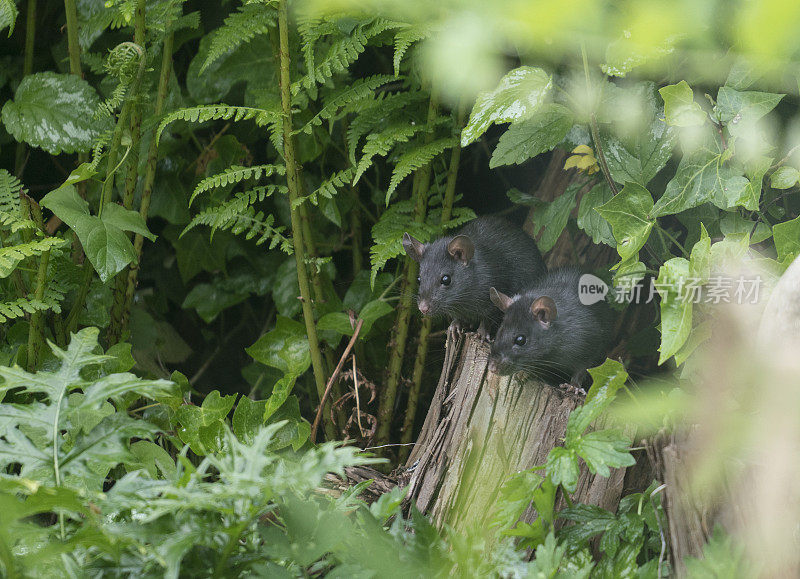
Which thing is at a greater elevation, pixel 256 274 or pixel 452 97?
pixel 452 97

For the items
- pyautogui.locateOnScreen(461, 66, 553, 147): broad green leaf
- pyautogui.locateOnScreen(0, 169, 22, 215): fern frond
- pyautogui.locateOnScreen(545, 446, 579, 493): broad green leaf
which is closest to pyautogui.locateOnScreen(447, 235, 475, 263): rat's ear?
pyautogui.locateOnScreen(461, 66, 553, 147): broad green leaf

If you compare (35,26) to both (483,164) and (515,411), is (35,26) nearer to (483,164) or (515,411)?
(483,164)

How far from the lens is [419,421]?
333cm

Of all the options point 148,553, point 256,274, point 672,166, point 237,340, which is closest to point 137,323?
point 256,274

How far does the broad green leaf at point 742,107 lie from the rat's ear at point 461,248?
3.41ft

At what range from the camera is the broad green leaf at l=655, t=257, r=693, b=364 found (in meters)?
1.73

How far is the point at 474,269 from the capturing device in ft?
9.48

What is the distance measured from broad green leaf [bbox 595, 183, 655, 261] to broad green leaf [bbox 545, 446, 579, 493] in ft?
1.95

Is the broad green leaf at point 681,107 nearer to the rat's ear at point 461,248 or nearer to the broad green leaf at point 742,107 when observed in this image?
the broad green leaf at point 742,107

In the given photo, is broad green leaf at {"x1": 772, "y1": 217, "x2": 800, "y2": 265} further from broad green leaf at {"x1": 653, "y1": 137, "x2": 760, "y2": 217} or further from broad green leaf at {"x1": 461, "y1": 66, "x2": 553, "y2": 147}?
broad green leaf at {"x1": 461, "y1": 66, "x2": 553, "y2": 147}

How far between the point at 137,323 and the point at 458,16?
8.12 ft

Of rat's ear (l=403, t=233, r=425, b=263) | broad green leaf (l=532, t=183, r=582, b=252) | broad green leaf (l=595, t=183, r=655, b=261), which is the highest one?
broad green leaf (l=595, t=183, r=655, b=261)

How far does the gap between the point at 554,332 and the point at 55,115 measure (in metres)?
1.95

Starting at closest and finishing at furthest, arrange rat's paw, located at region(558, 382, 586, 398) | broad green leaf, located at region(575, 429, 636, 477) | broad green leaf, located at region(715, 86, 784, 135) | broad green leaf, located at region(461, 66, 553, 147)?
1. broad green leaf, located at region(575, 429, 636, 477)
2. broad green leaf, located at region(461, 66, 553, 147)
3. broad green leaf, located at region(715, 86, 784, 135)
4. rat's paw, located at region(558, 382, 586, 398)
